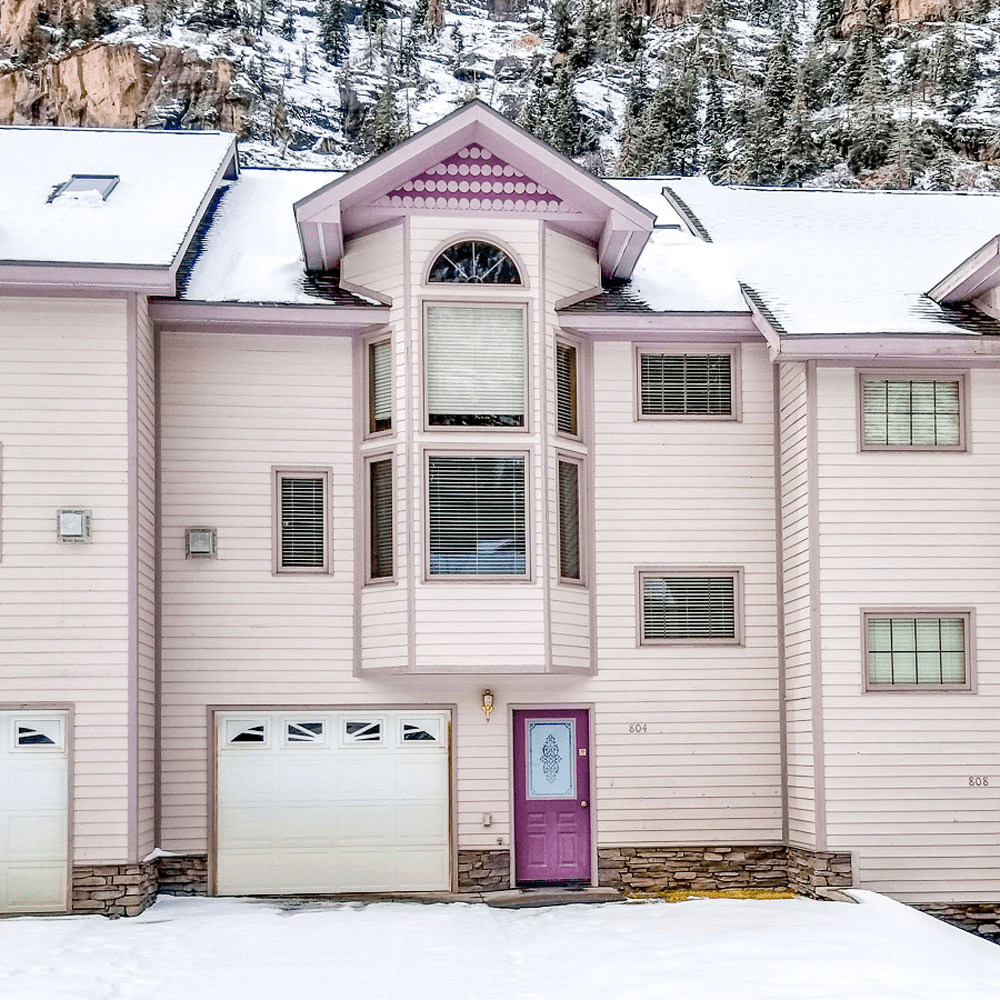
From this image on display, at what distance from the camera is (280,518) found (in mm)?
13570

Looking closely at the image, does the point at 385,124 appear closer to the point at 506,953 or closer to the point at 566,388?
the point at 566,388

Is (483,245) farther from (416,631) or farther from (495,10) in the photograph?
(495,10)

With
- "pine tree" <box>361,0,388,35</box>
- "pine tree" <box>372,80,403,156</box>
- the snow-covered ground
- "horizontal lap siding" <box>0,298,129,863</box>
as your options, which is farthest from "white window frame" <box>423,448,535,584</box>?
"pine tree" <box>361,0,388,35</box>

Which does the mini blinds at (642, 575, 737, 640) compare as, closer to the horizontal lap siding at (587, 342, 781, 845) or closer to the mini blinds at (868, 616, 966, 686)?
the horizontal lap siding at (587, 342, 781, 845)

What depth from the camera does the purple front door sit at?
44.5 ft

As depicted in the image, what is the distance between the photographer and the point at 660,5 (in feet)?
232

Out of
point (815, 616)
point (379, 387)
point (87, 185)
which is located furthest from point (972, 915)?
point (87, 185)

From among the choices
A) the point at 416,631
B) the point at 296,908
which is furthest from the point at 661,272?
the point at 296,908

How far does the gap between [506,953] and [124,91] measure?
4842cm

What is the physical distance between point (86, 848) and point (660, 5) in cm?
6662

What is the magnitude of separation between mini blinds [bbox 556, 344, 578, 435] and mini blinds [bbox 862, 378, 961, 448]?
9.44 ft

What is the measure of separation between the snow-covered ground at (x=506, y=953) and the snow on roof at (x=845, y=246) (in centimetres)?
556

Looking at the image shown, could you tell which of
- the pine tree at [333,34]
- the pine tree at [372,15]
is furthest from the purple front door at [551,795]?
the pine tree at [372,15]

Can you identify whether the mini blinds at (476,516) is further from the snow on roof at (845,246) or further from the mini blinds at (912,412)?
the mini blinds at (912,412)
